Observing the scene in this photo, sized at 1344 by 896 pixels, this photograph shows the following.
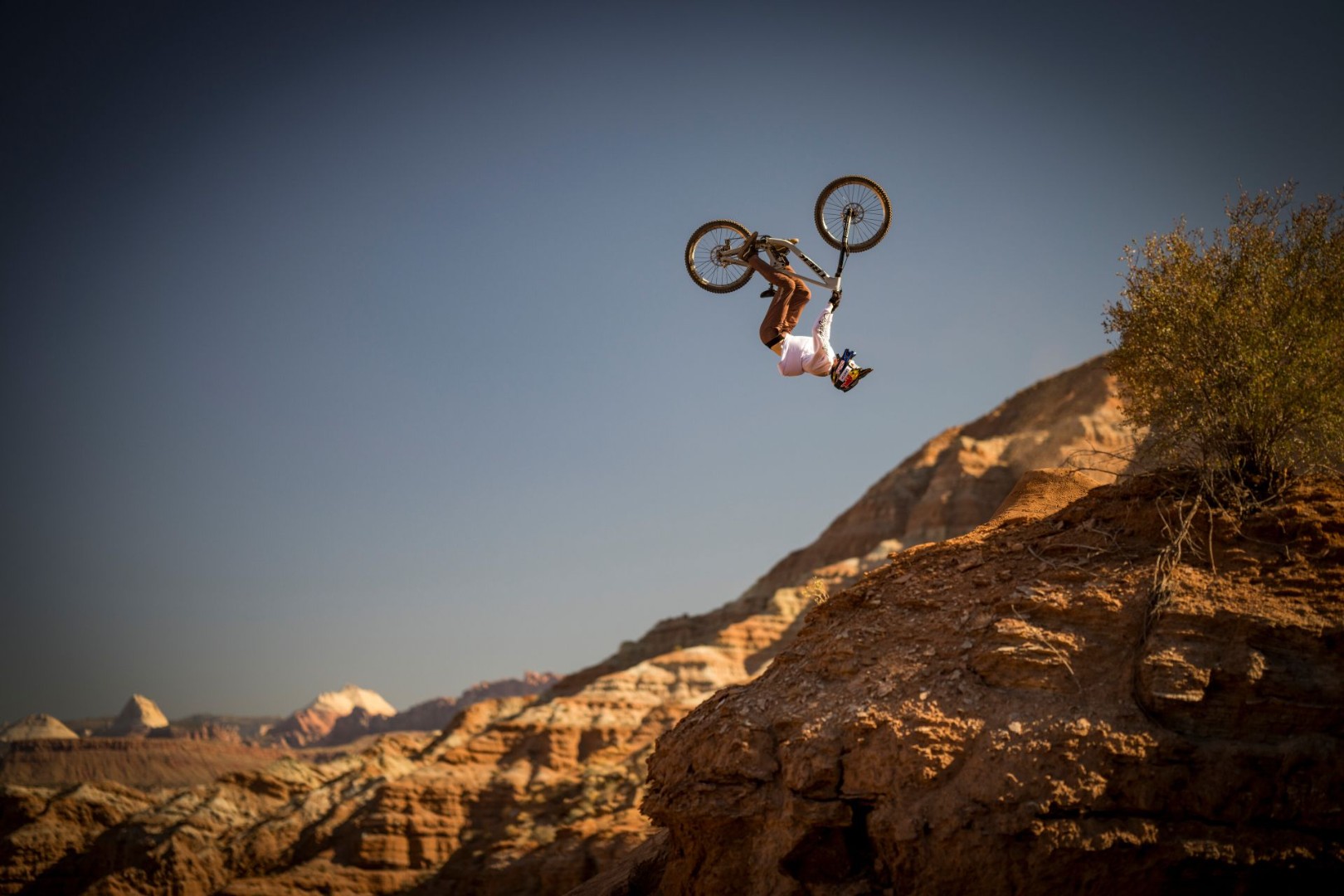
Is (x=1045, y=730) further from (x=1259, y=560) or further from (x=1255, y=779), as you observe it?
(x=1259, y=560)

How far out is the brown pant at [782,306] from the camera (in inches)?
466

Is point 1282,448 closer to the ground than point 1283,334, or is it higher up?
closer to the ground

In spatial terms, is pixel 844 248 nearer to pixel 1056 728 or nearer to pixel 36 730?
pixel 1056 728

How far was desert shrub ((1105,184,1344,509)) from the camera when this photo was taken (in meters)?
10.4

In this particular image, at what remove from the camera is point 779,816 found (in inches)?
396

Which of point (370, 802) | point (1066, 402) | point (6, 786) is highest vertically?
point (1066, 402)

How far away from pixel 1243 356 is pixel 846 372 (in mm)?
4721

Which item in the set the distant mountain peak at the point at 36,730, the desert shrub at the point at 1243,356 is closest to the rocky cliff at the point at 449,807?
the desert shrub at the point at 1243,356

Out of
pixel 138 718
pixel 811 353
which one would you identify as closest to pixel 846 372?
pixel 811 353

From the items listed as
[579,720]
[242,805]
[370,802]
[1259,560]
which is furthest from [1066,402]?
[1259,560]

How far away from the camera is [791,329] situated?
1201cm

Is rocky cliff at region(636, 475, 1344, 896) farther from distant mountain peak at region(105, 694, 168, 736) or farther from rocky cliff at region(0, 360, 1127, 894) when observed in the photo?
distant mountain peak at region(105, 694, 168, 736)

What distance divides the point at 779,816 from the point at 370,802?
42.5m

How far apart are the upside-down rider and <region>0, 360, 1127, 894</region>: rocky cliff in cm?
2067
